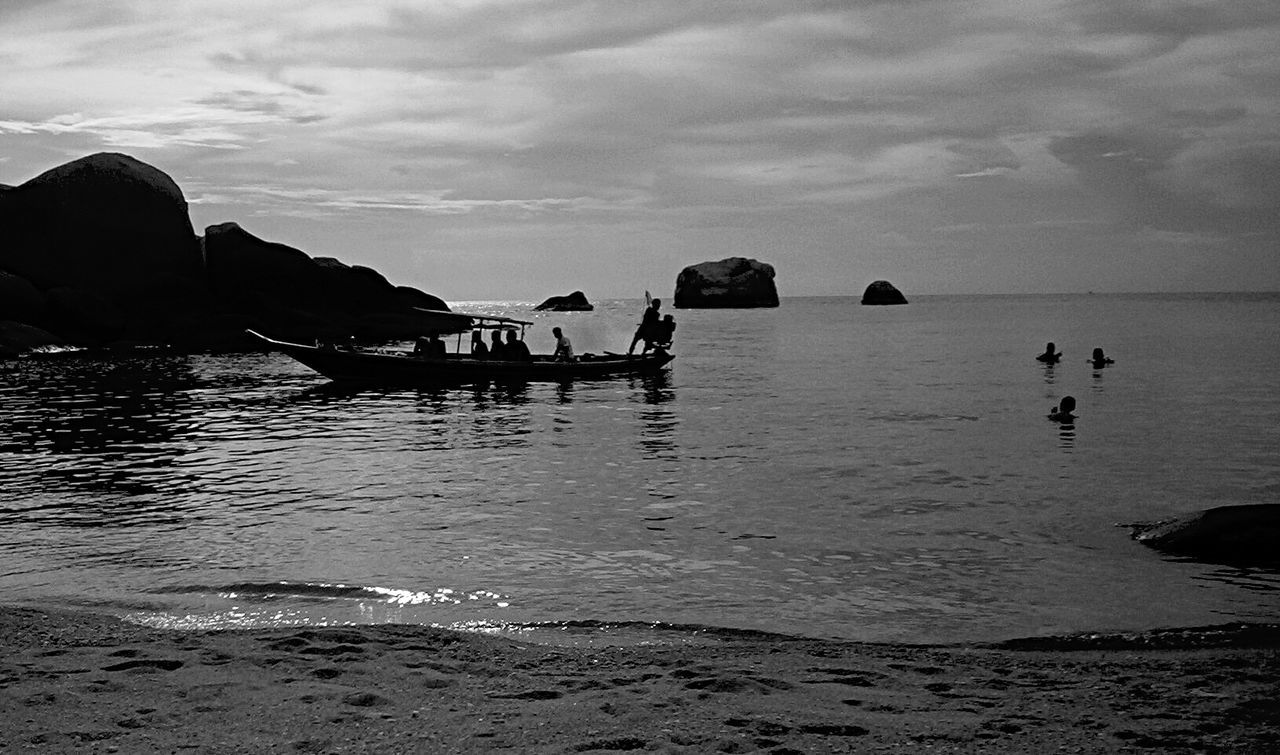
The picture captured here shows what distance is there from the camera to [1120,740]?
20.5 ft

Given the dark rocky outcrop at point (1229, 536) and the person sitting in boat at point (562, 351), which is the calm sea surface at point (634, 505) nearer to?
the dark rocky outcrop at point (1229, 536)

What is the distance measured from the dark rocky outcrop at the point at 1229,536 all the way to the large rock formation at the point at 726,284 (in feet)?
578

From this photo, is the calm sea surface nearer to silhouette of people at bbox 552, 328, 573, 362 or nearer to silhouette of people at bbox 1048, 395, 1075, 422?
silhouette of people at bbox 1048, 395, 1075, 422

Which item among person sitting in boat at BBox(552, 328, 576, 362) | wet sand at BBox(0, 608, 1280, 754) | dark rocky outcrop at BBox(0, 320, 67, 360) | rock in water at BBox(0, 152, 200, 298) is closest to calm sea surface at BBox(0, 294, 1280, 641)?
wet sand at BBox(0, 608, 1280, 754)

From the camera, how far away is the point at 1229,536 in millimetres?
11875

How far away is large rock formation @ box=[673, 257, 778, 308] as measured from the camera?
188 m

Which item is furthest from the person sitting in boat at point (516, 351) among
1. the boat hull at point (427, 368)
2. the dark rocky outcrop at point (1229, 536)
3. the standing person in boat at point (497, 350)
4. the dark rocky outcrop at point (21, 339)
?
the dark rocky outcrop at point (21, 339)

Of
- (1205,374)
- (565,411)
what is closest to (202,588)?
(565,411)

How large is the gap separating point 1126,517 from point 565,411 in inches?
690

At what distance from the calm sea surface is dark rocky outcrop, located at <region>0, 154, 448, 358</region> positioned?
32624mm

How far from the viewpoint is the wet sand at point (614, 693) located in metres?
A: 6.19

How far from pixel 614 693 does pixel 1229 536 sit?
8.42 m

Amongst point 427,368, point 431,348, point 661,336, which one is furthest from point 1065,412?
point 431,348

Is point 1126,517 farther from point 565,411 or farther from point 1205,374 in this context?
point 1205,374
